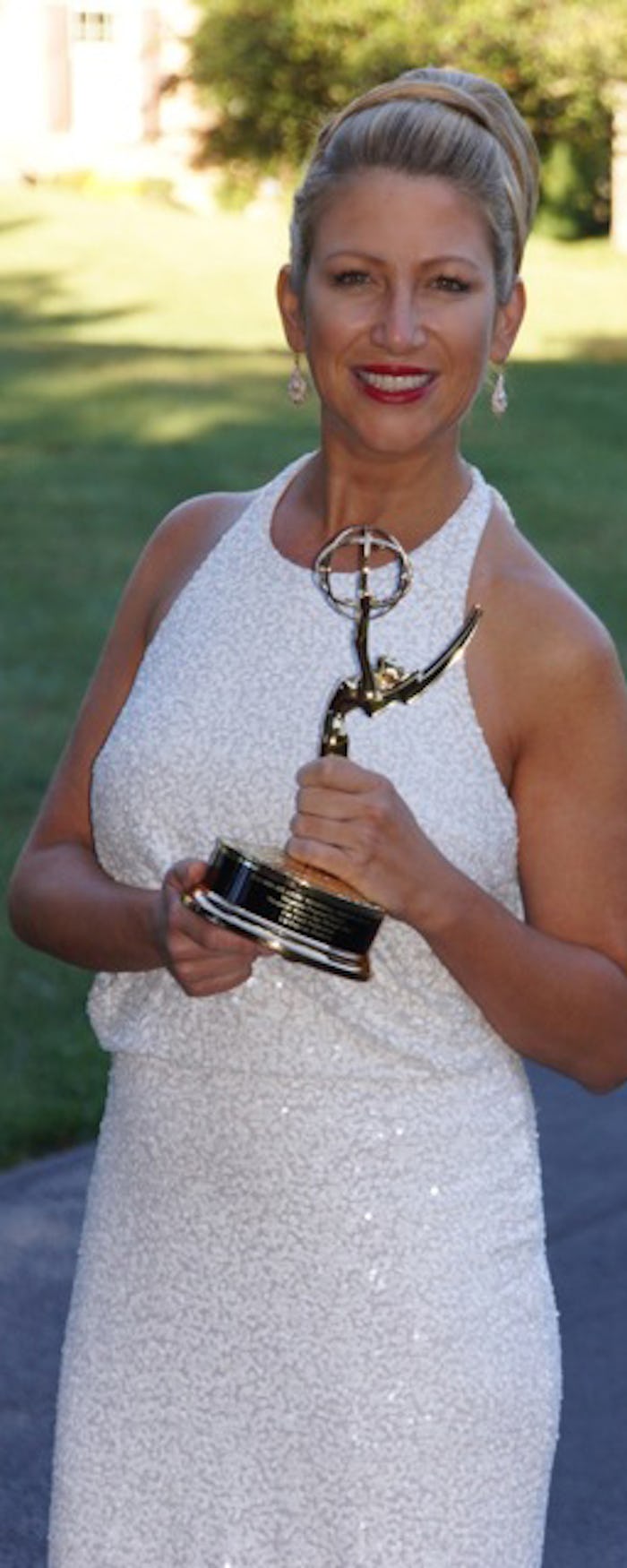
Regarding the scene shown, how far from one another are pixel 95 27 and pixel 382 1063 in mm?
33883

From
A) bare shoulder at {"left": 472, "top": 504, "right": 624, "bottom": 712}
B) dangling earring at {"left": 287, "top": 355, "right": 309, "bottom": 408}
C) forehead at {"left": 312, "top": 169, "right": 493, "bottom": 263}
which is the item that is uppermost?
forehead at {"left": 312, "top": 169, "right": 493, "bottom": 263}

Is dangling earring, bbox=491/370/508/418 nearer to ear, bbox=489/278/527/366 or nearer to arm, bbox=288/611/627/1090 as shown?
ear, bbox=489/278/527/366

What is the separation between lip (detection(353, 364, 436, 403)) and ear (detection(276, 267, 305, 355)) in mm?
147

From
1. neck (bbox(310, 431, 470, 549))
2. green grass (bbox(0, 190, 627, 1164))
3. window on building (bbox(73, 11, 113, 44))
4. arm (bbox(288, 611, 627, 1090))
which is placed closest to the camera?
arm (bbox(288, 611, 627, 1090))

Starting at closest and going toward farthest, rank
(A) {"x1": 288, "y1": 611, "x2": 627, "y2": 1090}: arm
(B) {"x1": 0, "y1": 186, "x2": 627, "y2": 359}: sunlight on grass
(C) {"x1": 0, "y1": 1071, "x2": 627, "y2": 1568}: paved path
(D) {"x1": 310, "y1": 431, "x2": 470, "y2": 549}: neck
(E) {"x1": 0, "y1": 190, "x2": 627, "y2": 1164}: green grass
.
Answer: (A) {"x1": 288, "y1": 611, "x2": 627, "y2": 1090}: arm, (D) {"x1": 310, "y1": 431, "x2": 470, "y2": 549}: neck, (C) {"x1": 0, "y1": 1071, "x2": 627, "y2": 1568}: paved path, (E) {"x1": 0, "y1": 190, "x2": 627, "y2": 1164}: green grass, (B) {"x1": 0, "y1": 186, "x2": 627, "y2": 359}: sunlight on grass

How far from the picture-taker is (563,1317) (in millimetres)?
5430

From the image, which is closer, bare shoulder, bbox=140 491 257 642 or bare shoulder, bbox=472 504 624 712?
bare shoulder, bbox=472 504 624 712

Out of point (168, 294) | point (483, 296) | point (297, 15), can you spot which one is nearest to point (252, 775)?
point (483, 296)

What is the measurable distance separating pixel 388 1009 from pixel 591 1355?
2986 millimetres

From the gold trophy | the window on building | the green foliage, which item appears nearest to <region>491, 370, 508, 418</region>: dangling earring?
the gold trophy

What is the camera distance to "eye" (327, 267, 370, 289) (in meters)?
2.49

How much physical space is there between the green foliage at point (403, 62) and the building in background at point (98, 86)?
0.93 m

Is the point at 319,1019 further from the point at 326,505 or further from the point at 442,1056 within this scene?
the point at 326,505

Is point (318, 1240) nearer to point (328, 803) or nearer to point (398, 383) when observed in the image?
point (328, 803)
